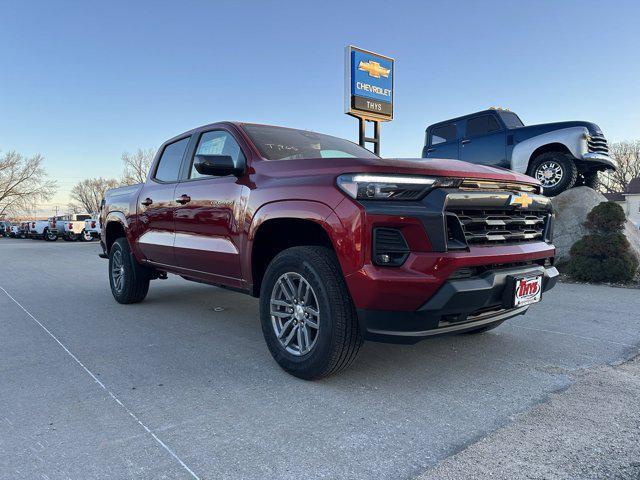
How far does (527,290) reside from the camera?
9.39ft

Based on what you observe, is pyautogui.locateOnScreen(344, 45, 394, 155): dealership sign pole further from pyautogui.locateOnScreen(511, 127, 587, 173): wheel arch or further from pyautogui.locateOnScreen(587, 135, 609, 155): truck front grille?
pyautogui.locateOnScreen(587, 135, 609, 155): truck front grille

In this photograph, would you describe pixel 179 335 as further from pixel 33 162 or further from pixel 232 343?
pixel 33 162

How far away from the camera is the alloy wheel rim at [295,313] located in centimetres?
291

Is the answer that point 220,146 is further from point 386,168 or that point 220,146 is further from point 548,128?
point 548,128

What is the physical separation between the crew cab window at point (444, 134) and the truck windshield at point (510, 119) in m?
1.07

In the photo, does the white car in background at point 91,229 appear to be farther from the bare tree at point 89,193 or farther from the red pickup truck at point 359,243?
the bare tree at point 89,193

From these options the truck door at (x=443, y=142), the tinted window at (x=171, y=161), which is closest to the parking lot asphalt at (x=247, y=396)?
the tinted window at (x=171, y=161)

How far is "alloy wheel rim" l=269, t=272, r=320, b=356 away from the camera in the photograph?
291 centimetres

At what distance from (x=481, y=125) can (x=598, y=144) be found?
7.64ft

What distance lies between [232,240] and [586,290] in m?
5.32

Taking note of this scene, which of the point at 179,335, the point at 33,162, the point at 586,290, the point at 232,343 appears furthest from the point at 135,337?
the point at 33,162

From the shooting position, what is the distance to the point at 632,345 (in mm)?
3713

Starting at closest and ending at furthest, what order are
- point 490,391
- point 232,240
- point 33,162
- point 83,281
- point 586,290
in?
point 490,391, point 232,240, point 586,290, point 83,281, point 33,162

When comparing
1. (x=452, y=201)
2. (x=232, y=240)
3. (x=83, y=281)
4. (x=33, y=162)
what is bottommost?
(x=83, y=281)
